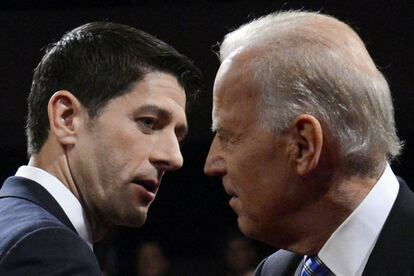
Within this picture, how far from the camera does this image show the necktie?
1.27 metres

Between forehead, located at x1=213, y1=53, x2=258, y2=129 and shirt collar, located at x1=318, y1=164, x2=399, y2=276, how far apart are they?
205 mm

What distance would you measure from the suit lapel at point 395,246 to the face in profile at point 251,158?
14 cm

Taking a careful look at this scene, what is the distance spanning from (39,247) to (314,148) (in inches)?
16.6

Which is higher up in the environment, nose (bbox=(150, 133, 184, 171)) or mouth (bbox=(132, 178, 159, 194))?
nose (bbox=(150, 133, 184, 171))

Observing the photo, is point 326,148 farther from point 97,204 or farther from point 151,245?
point 151,245

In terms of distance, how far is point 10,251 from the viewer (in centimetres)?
126

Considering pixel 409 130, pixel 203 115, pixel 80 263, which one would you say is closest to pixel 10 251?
pixel 80 263

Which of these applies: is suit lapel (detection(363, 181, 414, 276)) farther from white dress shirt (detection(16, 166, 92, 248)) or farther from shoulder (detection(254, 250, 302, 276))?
white dress shirt (detection(16, 166, 92, 248))

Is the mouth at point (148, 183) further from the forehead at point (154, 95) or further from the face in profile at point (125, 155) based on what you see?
the forehead at point (154, 95)

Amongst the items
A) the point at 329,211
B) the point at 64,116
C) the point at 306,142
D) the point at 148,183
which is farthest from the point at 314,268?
the point at 64,116

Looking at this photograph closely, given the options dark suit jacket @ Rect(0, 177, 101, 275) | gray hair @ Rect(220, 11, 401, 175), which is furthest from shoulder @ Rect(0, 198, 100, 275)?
gray hair @ Rect(220, 11, 401, 175)

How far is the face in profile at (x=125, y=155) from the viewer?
153cm

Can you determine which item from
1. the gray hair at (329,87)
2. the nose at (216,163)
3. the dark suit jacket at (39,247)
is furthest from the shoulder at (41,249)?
the gray hair at (329,87)

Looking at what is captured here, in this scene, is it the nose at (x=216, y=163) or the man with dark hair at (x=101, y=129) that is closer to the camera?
the nose at (x=216, y=163)
